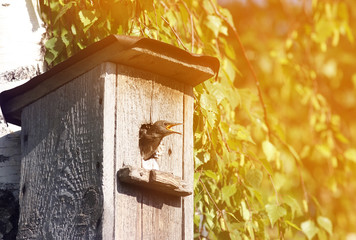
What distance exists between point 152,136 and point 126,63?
25cm

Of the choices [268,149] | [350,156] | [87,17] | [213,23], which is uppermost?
[213,23]

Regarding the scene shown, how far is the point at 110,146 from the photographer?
3248 mm

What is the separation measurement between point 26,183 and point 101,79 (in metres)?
0.52

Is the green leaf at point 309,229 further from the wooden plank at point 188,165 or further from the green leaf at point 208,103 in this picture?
the wooden plank at point 188,165

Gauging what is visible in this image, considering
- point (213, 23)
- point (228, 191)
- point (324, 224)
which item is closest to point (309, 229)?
point (324, 224)

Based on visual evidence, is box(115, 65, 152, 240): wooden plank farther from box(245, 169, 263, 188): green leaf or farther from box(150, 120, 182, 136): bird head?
box(245, 169, 263, 188): green leaf

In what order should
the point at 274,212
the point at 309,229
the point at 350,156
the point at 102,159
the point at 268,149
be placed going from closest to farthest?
1. the point at 102,159
2. the point at 274,212
3. the point at 309,229
4. the point at 268,149
5. the point at 350,156

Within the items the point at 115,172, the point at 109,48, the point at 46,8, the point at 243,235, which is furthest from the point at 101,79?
the point at 243,235

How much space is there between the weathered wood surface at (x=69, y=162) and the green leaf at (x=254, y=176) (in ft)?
3.47

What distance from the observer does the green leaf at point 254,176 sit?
4.26m

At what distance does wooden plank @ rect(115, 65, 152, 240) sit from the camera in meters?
3.23

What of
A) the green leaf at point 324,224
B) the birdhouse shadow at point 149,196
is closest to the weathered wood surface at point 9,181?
the birdhouse shadow at point 149,196

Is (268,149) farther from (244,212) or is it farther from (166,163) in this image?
(166,163)

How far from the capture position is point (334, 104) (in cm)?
1082
